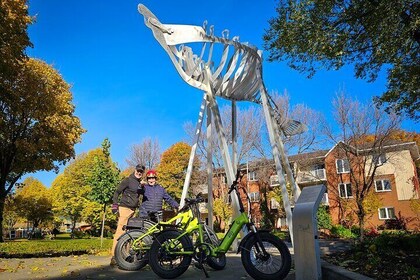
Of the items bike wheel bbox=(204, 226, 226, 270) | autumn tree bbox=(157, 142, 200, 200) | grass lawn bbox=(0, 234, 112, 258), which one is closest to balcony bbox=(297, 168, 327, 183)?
autumn tree bbox=(157, 142, 200, 200)

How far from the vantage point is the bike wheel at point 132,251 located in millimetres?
6430

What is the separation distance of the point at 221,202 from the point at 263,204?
8212 mm

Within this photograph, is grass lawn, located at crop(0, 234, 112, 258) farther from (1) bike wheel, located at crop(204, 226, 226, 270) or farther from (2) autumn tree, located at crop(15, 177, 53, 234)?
(2) autumn tree, located at crop(15, 177, 53, 234)

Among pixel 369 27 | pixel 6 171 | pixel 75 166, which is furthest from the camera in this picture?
pixel 75 166

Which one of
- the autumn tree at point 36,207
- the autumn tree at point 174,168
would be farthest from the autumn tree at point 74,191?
the autumn tree at point 174,168

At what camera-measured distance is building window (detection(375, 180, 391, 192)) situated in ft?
116

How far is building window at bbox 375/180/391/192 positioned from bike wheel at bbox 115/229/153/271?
3473 cm

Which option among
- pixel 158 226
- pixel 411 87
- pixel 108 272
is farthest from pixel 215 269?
pixel 411 87

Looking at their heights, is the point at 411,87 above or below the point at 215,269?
above

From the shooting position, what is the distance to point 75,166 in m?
47.4

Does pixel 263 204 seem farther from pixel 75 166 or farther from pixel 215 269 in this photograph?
pixel 215 269

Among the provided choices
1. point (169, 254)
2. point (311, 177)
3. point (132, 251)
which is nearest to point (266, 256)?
point (169, 254)

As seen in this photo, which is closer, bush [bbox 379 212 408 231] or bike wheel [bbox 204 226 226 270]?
bike wheel [bbox 204 226 226 270]

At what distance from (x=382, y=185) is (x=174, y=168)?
21.6 m
